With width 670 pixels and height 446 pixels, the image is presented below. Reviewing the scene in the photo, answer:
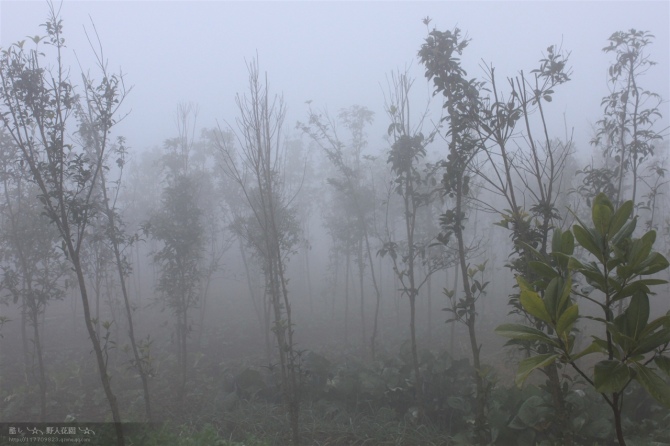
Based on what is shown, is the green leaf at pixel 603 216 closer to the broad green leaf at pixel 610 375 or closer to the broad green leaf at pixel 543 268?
the broad green leaf at pixel 543 268

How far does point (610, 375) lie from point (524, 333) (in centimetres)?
26

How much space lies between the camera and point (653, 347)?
4.02ft

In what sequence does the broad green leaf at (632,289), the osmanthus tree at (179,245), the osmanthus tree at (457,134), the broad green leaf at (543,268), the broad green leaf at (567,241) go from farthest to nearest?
the osmanthus tree at (179,245), the osmanthus tree at (457,134), the broad green leaf at (567,241), the broad green leaf at (543,268), the broad green leaf at (632,289)

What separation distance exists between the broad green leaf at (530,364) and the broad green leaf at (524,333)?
1.9 inches

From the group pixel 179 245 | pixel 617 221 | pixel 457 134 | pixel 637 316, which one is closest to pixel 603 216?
pixel 617 221

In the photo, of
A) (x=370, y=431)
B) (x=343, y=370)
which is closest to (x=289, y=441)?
(x=370, y=431)

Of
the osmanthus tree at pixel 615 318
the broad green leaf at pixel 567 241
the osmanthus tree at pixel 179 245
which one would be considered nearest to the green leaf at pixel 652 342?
the osmanthus tree at pixel 615 318

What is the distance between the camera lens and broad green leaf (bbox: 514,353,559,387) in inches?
46.3

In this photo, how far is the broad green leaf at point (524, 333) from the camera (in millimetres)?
1252

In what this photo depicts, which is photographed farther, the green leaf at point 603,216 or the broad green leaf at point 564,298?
the green leaf at point 603,216

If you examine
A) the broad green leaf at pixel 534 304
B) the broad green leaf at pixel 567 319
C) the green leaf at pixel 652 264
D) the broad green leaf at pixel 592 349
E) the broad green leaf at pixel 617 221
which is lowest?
the broad green leaf at pixel 592 349

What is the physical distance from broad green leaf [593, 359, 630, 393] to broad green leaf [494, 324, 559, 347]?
0.44 feet

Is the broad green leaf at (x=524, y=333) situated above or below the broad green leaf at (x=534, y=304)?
below

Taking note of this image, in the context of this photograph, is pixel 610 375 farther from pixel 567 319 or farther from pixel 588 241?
pixel 588 241
